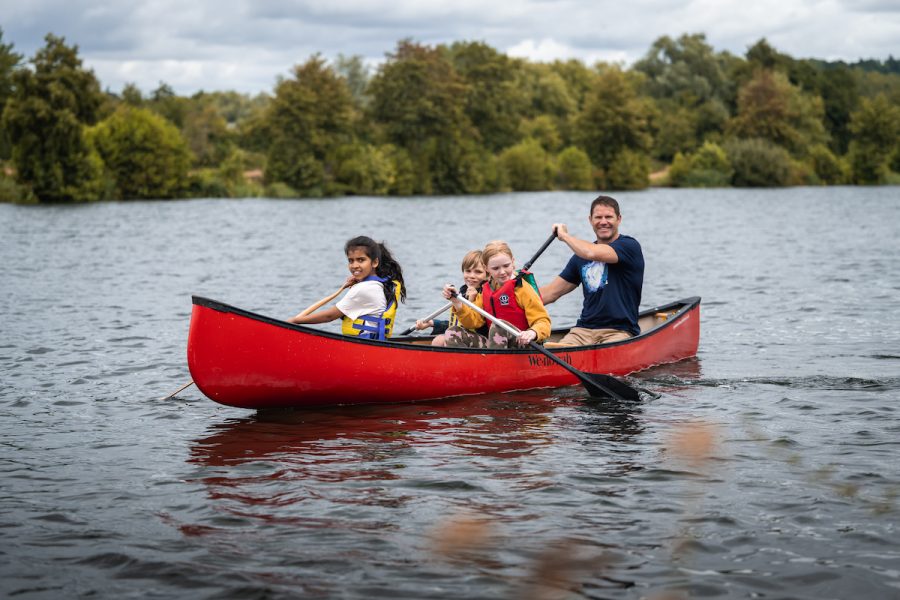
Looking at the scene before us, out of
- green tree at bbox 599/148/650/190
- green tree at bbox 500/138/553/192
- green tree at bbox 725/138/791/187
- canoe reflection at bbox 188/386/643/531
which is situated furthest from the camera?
green tree at bbox 599/148/650/190

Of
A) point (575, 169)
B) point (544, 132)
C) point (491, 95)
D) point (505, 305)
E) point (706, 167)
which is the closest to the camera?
point (505, 305)

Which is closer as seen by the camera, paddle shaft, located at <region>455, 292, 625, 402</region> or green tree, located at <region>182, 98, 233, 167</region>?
paddle shaft, located at <region>455, 292, 625, 402</region>

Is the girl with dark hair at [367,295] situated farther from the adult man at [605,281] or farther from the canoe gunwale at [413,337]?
the adult man at [605,281]

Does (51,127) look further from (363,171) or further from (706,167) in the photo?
(706,167)

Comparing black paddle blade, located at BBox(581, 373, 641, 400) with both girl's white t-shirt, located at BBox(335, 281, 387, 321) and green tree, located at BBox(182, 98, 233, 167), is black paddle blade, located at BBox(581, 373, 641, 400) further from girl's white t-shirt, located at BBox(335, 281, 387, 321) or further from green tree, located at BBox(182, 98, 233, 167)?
green tree, located at BBox(182, 98, 233, 167)

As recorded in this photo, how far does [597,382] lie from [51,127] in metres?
55.0

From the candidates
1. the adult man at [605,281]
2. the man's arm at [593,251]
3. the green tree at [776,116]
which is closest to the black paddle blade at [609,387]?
the adult man at [605,281]

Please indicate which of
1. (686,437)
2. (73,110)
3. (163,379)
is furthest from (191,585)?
(73,110)

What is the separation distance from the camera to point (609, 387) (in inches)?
372

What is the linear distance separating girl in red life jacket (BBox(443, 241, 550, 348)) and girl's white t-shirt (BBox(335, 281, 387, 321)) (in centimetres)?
66

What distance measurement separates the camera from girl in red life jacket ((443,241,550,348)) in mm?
9375

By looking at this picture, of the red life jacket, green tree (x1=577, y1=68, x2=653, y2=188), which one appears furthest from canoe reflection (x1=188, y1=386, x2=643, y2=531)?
green tree (x1=577, y1=68, x2=653, y2=188)

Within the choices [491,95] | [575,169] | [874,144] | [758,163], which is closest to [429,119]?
[491,95]

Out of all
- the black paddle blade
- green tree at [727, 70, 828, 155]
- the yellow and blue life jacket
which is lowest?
the black paddle blade
